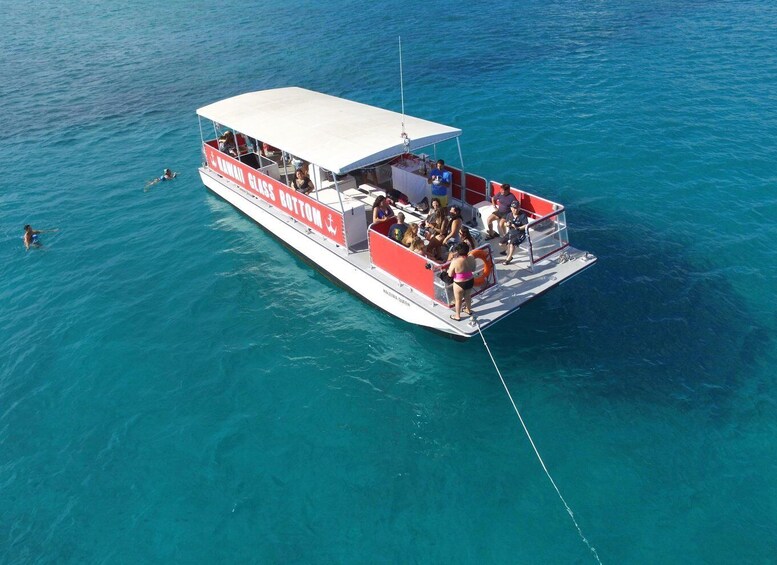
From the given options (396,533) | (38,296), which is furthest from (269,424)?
(38,296)

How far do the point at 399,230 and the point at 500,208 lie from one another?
3310mm

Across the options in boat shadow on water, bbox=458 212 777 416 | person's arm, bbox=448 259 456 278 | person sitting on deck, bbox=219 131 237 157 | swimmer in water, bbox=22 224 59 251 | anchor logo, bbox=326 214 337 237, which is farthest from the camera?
person sitting on deck, bbox=219 131 237 157

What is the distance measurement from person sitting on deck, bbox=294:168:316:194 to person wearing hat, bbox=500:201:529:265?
714 centimetres

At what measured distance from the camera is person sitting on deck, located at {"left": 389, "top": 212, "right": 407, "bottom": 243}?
16.0 meters

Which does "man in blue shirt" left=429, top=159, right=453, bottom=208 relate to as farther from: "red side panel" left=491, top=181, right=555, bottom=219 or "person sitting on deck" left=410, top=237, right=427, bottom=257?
"person sitting on deck" left=410, top=237, right=427, bottom=257

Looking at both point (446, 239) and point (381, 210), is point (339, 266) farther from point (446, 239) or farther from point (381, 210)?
point (446, 239)

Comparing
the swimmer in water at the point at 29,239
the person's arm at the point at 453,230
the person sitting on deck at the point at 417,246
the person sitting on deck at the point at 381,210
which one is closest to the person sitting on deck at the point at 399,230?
the person sitting on deck at the point at 381,210

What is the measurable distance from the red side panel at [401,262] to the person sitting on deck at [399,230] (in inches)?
12.1

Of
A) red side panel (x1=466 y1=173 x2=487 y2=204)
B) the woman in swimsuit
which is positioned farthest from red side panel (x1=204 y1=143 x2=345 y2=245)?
the woman in swimsuit

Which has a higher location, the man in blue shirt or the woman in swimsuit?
the man in blue shirt

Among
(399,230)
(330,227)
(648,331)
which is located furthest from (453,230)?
(648,331)

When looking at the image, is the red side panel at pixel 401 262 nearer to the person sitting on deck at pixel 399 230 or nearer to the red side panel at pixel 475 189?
the person sitting on deck at pixel 399 230

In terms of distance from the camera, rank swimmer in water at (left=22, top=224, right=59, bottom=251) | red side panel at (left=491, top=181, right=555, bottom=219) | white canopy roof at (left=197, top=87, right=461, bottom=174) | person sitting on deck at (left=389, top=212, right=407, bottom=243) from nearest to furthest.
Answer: person sitting on deck at (left=389, top=212, right=407, bottom=243) < red side panel at (left=491, top=181, right=555, bottom=219) < white canopy roof at (left=197, top=87, right=461, bottom=174) < swimmer in water at (left=22, top=224, right=59, bottom=251)

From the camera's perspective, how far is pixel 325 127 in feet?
61.8
